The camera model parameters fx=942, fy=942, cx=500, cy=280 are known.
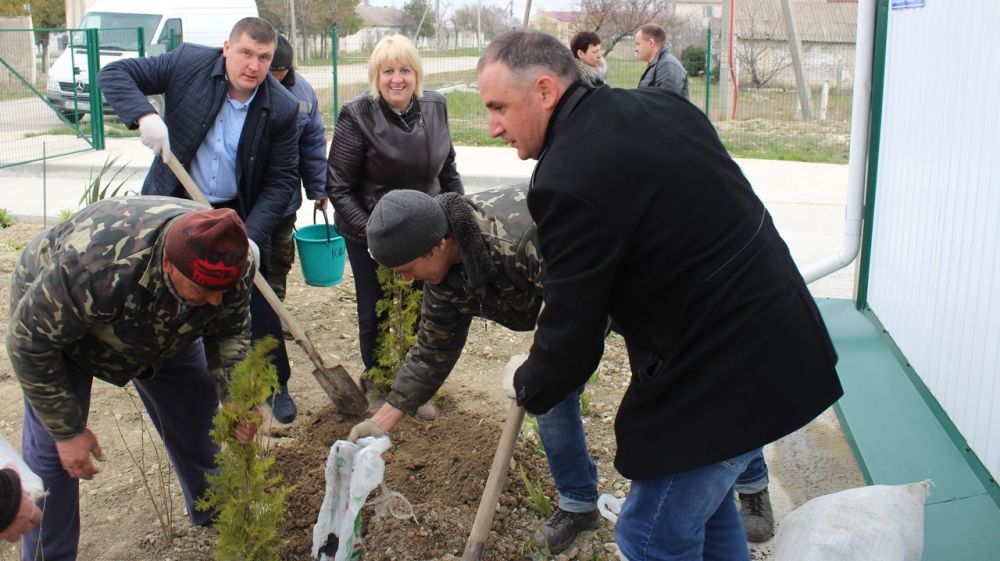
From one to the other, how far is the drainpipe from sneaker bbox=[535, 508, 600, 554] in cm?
248

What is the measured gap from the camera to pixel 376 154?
407cm

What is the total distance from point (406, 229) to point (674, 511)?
0.98 m

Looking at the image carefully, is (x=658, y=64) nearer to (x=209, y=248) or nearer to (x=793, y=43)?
(x=209, y=248)

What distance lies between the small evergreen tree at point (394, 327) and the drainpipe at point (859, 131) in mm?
2357

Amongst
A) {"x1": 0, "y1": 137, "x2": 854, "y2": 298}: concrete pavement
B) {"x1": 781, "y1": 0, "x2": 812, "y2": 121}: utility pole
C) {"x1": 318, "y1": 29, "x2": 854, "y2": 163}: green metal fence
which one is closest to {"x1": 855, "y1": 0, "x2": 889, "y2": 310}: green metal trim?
{"x1": 0, "y1": 137, "x2": 854, "y2": 298}: concrete pavement

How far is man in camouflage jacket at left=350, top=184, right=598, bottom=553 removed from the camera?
2.53 metres

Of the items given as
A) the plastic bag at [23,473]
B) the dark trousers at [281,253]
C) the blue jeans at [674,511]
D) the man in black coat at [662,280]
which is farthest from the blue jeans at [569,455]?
the dark trousers at [281,253]

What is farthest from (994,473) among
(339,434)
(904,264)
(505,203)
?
(339,434)

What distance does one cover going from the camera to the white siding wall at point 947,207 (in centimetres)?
326

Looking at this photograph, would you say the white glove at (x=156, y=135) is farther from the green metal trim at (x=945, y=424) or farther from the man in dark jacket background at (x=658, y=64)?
the man in dark jacket background at (x=658, y=64)

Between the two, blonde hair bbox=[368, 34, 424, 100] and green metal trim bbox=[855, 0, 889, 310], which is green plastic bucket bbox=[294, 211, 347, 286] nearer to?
blonde hair bbox=[368, 34, 424, 100]

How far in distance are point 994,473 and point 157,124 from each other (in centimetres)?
333

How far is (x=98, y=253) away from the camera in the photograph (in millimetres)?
2387

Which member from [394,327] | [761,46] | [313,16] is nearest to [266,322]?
[394,327]
